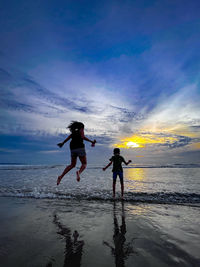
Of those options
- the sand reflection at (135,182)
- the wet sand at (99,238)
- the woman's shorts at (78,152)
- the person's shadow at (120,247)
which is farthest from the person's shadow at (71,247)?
the sand reflection at (135,182)

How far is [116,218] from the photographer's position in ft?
15.7

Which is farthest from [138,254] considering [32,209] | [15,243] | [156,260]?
[32,209]

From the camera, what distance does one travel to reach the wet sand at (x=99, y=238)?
261cm

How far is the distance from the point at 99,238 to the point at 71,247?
0.65m

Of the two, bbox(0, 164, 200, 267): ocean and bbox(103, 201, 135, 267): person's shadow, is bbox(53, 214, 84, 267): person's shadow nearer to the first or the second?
bbox(0, 164, 200, 267): ocean

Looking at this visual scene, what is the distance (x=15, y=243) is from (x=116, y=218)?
8.97ft

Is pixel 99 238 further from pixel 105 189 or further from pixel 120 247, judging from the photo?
pixel 105 189

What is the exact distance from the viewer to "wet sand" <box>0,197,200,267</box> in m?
2.61

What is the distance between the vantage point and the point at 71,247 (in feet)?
9.93

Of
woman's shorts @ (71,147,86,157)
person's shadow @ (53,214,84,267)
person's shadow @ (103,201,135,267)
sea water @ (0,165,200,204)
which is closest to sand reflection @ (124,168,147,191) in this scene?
sea water @ (0,165,200,204)

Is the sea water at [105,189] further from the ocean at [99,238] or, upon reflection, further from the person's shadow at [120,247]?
the person's shadow at [120,247]

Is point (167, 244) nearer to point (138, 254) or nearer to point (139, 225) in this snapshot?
point (138, 254)

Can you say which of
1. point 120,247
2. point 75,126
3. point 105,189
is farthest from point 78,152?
point 105,189

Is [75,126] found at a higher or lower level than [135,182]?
higher
